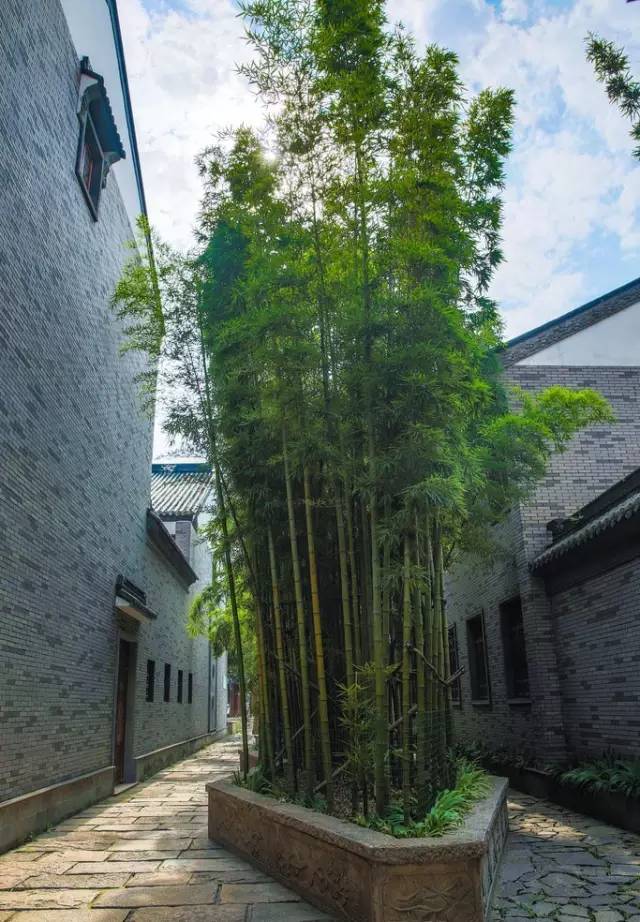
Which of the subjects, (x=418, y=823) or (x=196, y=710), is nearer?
(x=418, y=823)

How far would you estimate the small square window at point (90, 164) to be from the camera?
6.86 m

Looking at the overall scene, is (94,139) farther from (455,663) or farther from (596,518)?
(455,663)

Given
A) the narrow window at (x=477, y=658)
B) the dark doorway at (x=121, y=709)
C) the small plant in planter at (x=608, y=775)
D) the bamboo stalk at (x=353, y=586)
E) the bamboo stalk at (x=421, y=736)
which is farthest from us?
the narrow window at (x=477, y=658)

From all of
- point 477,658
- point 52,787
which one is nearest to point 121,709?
point 52,787

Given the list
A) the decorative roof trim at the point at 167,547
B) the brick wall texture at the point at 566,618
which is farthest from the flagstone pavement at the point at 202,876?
the decorative roof trim at the point at 167,547

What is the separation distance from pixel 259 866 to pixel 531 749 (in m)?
4.45

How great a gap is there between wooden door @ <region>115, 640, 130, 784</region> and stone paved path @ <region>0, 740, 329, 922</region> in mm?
2378

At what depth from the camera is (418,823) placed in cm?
347

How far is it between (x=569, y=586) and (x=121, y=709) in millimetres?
5643

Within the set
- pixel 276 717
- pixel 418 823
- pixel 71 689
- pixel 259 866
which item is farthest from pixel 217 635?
pixel 418 823

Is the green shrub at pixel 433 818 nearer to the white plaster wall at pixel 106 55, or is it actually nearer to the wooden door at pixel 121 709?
the wooden door at pixel 121 709

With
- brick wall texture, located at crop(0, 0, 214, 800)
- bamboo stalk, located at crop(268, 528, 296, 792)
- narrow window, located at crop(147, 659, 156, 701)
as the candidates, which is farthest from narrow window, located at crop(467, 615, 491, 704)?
bamboo stalk, located at crop(268, 528, 296, 792)

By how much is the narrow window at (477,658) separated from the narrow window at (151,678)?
15.0ft

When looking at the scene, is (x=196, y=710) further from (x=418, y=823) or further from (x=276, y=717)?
(x=418, y=823)
